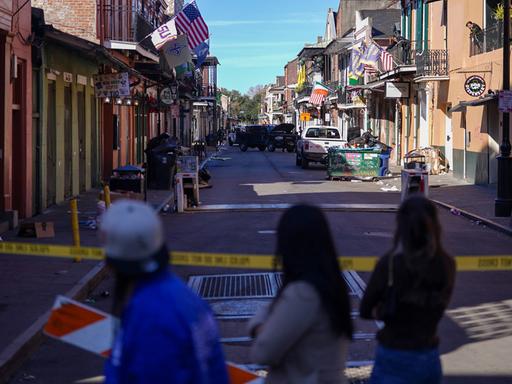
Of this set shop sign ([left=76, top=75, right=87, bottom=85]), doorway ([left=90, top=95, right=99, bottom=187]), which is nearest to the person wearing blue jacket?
shop sign ([left=76, top=75, right=87, bottom=85])

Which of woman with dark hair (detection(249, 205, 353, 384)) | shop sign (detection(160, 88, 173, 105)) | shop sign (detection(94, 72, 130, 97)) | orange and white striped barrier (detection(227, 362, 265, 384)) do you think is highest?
shop sign (detection(160, 88, 173, 105))

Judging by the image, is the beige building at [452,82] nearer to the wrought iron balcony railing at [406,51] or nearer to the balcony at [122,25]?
the wrought iron balcony railing at [406,51]

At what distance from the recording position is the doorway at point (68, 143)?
22616 millimetres

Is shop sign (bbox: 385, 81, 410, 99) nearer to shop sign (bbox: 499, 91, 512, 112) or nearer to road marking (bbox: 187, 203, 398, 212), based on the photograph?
road marking (bbox: 187, 203, 398, 212)

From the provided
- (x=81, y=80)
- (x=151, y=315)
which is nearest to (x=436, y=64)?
(x=81, y=80)

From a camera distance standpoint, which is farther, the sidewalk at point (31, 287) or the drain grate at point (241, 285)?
the drain grate at point (241, 285)

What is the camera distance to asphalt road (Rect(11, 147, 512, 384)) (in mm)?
7789

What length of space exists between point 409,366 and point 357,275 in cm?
786

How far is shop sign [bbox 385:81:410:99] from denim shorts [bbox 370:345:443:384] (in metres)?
36.4

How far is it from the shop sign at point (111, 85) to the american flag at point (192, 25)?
130 inches

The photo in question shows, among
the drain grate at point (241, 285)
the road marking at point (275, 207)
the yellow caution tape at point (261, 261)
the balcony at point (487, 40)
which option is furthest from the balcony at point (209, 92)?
the yellow caution tape at point (261, 261)

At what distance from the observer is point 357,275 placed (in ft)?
39.7

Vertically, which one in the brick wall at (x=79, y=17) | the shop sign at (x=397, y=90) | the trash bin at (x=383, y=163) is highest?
the brick wall at (x=79, y=17)

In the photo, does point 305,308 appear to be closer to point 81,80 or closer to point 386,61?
point 81,80
